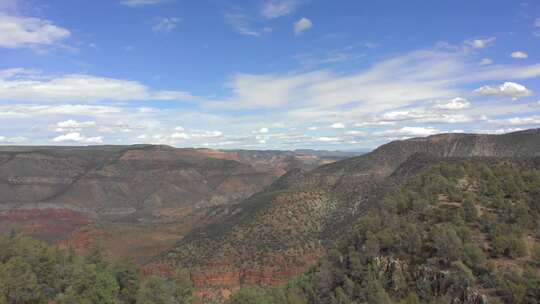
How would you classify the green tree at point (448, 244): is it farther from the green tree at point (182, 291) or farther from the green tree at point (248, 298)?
the green tree at point (182, 291)

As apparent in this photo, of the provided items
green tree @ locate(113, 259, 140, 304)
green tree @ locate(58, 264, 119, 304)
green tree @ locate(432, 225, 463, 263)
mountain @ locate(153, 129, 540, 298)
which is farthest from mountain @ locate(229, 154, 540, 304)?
mountain @ locate(153, 129, 540, 298)

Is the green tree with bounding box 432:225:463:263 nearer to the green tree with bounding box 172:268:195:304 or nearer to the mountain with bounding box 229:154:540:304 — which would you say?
the mountain with bounding box 229:154:540:304

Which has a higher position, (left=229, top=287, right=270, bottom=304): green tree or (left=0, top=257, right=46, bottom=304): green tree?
(left=0, top=257, right=46, bottom=304): green tree

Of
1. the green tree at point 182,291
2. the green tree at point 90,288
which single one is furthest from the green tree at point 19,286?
the green tree at point 182,291

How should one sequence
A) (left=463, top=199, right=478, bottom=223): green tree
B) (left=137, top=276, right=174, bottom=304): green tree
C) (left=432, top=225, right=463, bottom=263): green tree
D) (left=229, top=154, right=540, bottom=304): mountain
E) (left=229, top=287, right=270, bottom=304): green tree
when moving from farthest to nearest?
1. (left=137, top=276, right=174, bottom=304): green tree
2. (left=229, top=287, right=270, bottom=304): green tree
3. (left=463, top=199, right=478, bottom=223): green tree
4. (left=432, top=225, right=463, bottom=263): green tree
5. (left=229, top=154, right=540, bottom=304): mountain

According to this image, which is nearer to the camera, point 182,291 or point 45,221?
point 182,291

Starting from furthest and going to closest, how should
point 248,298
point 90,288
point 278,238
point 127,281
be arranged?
point 278,238, point 127,281, point 90,288, point 248,298

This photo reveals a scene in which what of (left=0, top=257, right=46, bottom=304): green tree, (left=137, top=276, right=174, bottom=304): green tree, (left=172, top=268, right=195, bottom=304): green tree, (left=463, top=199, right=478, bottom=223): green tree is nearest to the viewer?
(left=0, top=257, right=46, bottom=304): green tree

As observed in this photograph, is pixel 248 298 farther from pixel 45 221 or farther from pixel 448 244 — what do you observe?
pixel 45 221

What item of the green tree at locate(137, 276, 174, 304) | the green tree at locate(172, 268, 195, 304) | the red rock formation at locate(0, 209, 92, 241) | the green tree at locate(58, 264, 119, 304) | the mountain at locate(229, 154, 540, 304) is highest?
the mountain at locate(229, 154, 540, 304)

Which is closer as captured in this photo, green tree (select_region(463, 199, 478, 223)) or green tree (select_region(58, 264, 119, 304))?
green tree (select_region(58, 264, 119, 304))

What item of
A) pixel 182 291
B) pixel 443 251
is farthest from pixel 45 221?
pixel 443 251
